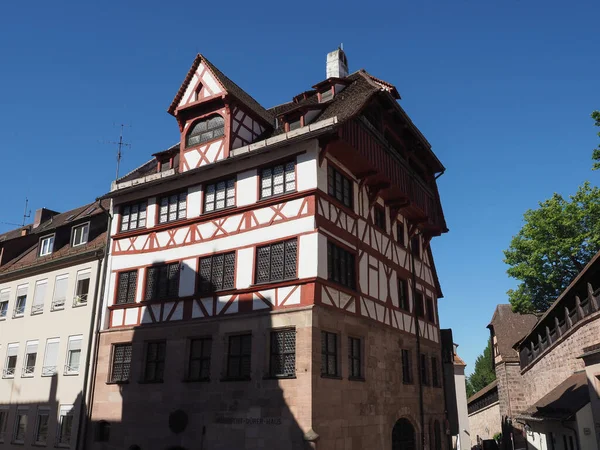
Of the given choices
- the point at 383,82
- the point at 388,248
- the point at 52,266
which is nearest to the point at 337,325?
the point at 388,248

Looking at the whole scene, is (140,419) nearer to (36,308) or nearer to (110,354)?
(110,354)

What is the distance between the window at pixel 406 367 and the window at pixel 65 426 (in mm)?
13194

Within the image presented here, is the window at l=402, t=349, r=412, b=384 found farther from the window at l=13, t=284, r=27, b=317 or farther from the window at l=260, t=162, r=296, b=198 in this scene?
the window at l=13, t=284, r=27, b=317

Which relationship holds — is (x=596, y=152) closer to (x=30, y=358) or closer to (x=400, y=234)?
(x=400, y=234)

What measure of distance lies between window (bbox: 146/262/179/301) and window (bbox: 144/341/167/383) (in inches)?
68.2

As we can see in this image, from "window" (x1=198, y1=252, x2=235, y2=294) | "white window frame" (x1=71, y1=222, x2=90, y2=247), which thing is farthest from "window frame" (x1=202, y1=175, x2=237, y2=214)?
"white window frame" (x1=71, y1=222, x2=90, y2=247)

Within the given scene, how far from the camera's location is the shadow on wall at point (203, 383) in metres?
16.5

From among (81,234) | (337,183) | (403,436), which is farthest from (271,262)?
(81,234)

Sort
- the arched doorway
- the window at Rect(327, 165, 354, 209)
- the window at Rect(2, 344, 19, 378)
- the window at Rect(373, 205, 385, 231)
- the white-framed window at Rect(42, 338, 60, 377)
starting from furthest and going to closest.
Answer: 1. the window at Rect(2, 344, 19, 378)
2. the white-framed window at Rect(42, 338, 60, 377)
3. the window at Rect(373, 205, 385, 231)
4. the arched doorway
5. the window at Rect(327, 165, 354, 209)

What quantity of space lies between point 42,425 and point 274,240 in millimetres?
13352

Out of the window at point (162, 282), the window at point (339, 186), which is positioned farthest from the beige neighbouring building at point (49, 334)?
the window at point (339, 186)

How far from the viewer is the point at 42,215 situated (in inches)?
1332

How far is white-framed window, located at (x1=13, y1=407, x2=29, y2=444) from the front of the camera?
23.5m

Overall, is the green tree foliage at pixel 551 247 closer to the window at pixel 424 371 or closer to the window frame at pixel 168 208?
the window at pixel 424 371
